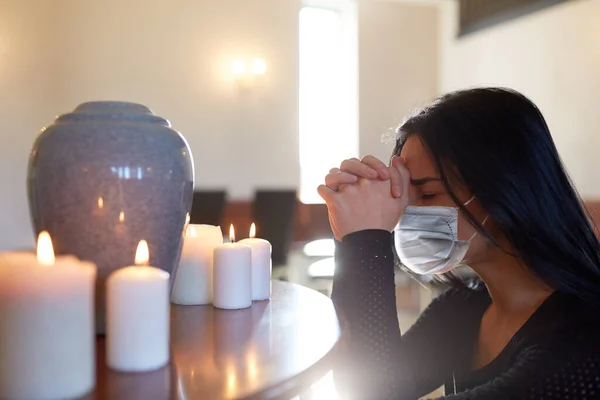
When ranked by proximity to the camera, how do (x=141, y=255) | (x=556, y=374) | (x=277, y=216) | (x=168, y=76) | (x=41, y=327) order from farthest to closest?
(x=168, y=76)
(x=277, y=216)
(x=556, y=374)
(x=141, y=255)
(x=41, y=327)

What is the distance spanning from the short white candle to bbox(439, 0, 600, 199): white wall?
3.46m

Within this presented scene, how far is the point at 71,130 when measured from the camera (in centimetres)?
64

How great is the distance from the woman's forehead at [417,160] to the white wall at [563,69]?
288 centimetres

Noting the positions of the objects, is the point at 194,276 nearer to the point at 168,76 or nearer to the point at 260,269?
the point at 260,269

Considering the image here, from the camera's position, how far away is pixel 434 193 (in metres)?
0.96

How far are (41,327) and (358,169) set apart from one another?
0.58 meters

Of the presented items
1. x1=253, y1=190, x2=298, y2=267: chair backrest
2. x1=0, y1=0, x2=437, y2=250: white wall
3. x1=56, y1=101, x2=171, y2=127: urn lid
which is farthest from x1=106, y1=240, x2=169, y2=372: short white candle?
x1=0, y1=0, x2=437, y2=250: white wall

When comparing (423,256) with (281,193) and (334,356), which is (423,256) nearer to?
(334,356)

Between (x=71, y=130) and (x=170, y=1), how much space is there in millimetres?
3915

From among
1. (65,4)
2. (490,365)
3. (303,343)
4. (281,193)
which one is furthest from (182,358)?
(65,4)

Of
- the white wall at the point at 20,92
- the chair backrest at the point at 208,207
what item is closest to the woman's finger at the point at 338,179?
the chair backrest at the point at 208,207

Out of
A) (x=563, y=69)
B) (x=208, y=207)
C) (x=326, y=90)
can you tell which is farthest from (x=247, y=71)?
(x=563, y=69)

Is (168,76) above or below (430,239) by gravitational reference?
above

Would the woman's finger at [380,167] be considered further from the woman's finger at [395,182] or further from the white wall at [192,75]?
the white wall at [192,75]
